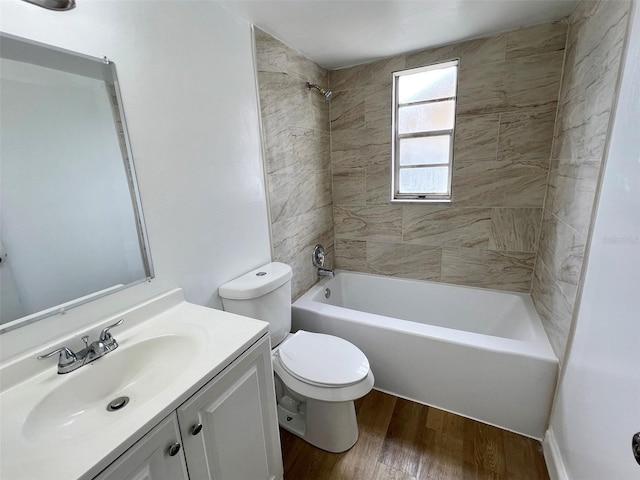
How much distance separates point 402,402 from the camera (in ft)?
5.75

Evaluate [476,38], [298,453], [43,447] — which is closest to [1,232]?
[43,447]

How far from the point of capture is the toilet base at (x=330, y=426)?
4.70 feet

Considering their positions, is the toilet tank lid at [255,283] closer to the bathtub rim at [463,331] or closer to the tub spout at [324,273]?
the bathtub rim at [463,331]

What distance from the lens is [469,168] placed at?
205 centimetres

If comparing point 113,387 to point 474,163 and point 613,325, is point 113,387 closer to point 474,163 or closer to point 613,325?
point 613,325

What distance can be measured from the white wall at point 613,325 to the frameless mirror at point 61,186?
161cm

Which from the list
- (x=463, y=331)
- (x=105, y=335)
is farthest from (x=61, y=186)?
(x=463, y=331)

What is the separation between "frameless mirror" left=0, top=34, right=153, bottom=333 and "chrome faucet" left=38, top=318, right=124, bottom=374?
12 cm

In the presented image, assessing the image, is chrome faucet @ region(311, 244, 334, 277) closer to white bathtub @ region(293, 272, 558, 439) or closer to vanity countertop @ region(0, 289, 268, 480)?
white bathtub @ region(293, 272, 558, 439)

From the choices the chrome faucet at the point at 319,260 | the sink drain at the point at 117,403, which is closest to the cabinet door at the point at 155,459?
the sink drain at the point at 117,403

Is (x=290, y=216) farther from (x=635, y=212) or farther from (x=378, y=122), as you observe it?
(x=635, y=212)

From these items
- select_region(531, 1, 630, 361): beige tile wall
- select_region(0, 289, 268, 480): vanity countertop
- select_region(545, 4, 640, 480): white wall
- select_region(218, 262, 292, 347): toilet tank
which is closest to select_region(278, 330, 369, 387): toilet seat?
select_region(218, 262, 292, 347): toilet tank

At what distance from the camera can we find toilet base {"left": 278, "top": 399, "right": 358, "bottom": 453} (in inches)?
56.4

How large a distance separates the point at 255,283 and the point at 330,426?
82cm
